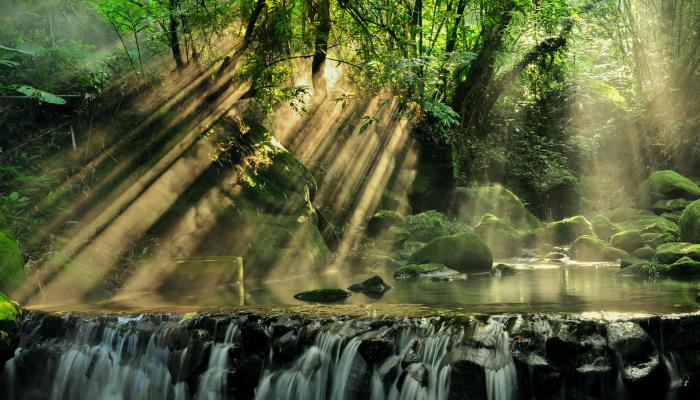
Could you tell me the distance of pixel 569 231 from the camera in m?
18.1

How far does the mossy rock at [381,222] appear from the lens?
1797cm

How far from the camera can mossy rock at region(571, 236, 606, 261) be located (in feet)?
49.4

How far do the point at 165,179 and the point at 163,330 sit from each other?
5629mm

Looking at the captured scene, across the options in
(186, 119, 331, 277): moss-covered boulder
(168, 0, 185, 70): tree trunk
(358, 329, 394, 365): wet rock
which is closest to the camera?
(358, 329, 394, 365): wet rock

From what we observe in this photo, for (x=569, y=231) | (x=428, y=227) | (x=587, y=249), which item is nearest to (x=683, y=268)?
(x=587, y=249)

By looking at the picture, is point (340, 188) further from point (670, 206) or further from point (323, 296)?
point (670, 206)

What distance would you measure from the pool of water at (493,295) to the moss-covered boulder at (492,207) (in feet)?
22.8

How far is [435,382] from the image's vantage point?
6.50 meters

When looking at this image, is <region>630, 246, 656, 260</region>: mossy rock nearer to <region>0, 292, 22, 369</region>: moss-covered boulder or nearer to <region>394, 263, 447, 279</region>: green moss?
<region>394, 263, 447, 279</region>: green moss

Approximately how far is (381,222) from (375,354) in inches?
444

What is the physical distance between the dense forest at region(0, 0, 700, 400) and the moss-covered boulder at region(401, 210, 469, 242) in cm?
8

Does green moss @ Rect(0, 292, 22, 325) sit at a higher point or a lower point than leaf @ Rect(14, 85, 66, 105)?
lower

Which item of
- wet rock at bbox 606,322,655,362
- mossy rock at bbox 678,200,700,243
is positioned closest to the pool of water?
wet rock at bbox 606,322,655,362

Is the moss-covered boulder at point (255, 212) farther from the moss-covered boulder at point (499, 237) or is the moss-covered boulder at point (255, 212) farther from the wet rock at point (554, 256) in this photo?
the wet rock at point (554, 256)
